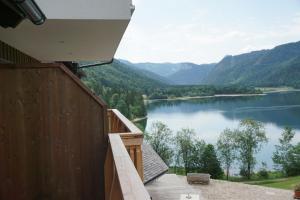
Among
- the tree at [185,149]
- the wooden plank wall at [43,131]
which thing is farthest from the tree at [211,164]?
the wooden plank wall at [43,131]

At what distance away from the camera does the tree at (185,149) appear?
33188 mm

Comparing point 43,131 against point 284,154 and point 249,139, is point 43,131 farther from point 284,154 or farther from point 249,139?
point 284,154

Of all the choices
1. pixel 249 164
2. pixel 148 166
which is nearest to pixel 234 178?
pixel 249 164

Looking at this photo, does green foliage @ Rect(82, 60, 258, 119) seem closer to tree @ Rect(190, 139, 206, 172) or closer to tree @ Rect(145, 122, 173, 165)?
tree @ Rect(145, 122, 173, 165)

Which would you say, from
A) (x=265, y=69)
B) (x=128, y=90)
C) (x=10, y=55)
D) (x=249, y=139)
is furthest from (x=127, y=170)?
(x=265, y=69)

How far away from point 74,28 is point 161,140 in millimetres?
33156

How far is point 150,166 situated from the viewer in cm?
983

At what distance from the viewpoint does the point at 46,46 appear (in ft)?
17.1

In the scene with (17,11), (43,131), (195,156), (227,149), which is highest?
(17,11)

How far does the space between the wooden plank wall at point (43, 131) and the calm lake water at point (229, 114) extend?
3606cm

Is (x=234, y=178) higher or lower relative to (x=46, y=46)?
lower

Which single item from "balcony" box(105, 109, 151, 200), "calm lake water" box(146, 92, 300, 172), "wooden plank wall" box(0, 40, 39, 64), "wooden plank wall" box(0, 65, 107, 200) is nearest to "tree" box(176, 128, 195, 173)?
"calm lake water" box(146, 92, 300, 172)

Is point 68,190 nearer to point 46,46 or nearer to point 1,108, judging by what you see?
point 1,108

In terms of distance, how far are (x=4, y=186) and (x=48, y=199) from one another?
1.12 ft
